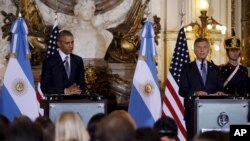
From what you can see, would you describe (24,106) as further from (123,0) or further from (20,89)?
(123,0)

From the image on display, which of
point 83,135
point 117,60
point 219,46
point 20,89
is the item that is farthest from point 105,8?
point 83,135

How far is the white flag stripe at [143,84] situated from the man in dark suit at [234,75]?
45.8 inches

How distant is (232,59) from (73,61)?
2.00m

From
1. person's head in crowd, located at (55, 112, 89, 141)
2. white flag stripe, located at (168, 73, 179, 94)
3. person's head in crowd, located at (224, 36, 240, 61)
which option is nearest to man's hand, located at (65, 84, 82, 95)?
person's head in crowd, located at (224, 36, 240, 61)

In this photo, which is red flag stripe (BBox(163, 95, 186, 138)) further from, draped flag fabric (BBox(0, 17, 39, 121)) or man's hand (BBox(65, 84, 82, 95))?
man's hand (BBox(65, 84, 82, 95))

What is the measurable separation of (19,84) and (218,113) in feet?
10.3

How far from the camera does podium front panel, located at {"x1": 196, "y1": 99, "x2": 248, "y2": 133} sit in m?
6.07

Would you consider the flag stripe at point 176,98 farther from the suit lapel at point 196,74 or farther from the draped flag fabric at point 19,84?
the draped flag fabric at point 19,84

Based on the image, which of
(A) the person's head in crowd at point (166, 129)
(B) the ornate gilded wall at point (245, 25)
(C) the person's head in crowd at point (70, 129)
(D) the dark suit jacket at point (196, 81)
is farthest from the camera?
(B) the ornate gilded wall at point (245, 25)

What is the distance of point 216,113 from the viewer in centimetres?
610

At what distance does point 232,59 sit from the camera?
7.47 m

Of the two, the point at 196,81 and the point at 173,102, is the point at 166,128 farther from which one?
the point at 173,102

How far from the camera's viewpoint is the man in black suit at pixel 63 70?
677cm

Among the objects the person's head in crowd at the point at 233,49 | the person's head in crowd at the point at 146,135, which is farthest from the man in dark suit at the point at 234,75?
the person's head in crowd at the point at 146,135
